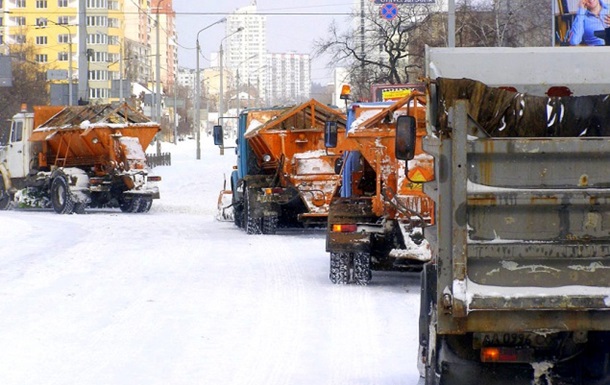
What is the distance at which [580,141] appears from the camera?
224 inches

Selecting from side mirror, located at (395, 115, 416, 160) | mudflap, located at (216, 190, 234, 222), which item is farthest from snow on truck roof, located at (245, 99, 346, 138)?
side mirror, located at (395, 115, 416, 160)

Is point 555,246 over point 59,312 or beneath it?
over

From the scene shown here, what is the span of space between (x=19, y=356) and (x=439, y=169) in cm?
447

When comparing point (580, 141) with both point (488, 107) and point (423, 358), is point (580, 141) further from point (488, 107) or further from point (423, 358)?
point (423, 358)

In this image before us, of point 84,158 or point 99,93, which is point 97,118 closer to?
point 84,158

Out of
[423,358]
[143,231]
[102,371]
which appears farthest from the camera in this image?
[143,231]

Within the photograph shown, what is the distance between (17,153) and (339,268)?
60.5ft

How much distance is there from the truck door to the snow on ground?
10.8m

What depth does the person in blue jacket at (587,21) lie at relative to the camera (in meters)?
25.2

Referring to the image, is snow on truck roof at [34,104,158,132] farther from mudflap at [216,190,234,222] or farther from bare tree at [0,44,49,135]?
bare tree at [0,44,49,135]

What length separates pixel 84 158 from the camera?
28328 millimetres

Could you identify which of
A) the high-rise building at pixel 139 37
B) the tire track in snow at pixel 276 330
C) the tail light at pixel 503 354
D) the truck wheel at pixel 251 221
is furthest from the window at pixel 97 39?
the tail light at pixel 503 354

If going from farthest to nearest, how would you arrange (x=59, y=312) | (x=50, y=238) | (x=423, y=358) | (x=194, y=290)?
1. (x=50, y=238)
2. (x=194, y=290)
3. (x=59, y=312)
4. (x=423, y=358)

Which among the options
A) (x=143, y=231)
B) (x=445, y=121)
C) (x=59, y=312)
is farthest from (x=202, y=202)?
(x=445, y=121)
